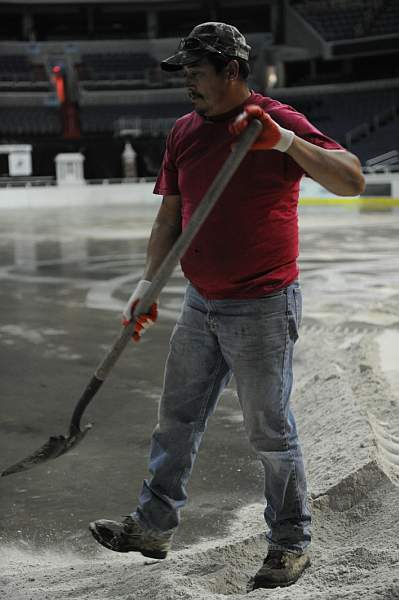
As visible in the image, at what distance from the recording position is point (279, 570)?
2740mm

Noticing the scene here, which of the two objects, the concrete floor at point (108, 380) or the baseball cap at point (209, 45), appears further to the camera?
the concrete floor at point (108, 380)

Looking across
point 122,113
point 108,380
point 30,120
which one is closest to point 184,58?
point 108,380

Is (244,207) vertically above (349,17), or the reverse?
(349,17)

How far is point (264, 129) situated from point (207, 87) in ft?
1.05

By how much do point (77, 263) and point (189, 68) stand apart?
10447mm

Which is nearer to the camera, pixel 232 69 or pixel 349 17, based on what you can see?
pixel 232 69

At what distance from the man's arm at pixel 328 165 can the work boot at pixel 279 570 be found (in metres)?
1.21

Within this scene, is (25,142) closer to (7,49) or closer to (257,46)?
(7,49)

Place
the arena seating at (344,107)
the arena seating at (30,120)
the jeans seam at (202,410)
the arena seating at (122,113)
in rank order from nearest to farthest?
the jeans seam at (202,410)
the arena seating at (30,120)
the arena seating at (344,107)
the arena seating at (122,113)

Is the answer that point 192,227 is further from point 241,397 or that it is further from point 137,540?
point 137,540

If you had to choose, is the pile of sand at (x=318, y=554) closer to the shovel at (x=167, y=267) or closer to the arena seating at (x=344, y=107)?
the shovel at (x=167, y=267)

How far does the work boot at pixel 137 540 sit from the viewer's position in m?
2.96

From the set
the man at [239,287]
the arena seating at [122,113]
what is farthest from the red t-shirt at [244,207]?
the arena seating at [122,113]

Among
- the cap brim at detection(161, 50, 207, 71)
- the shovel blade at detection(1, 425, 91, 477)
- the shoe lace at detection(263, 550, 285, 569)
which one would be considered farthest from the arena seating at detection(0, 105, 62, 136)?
the shoe lace at detection(263, 550, 285, 569)
